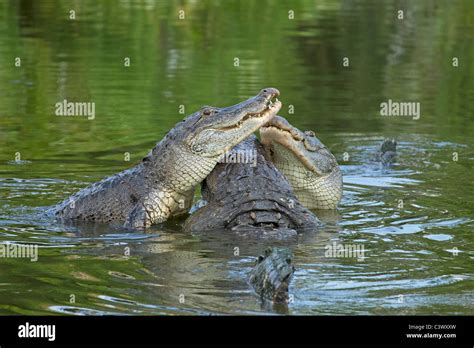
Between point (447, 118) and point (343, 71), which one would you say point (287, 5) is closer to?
point (343, 71)

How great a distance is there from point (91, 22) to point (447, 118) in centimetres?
1269

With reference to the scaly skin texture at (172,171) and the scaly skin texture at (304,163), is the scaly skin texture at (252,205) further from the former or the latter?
the scaly skin texture at (304,163)

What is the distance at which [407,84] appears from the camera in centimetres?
2039

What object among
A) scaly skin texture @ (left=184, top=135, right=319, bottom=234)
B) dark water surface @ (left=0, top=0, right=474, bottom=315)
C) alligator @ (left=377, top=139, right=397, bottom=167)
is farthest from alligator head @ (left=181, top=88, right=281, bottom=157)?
alligator @ (left=377, top=139, right=397, bottom=167)

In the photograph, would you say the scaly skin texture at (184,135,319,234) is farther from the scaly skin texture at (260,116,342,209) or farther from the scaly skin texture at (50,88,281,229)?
the scaly skin texture at (260,116,342,209)

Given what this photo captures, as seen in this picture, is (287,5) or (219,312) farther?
(287,5)

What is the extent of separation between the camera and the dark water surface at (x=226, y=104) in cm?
791

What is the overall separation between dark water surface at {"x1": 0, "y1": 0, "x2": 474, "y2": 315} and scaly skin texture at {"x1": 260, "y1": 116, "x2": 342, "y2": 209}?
1.00 ft

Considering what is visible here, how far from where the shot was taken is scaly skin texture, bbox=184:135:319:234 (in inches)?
385

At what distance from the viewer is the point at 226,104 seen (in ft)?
57.4

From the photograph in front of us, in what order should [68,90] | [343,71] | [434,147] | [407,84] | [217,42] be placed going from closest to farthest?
[434,147] → [68,90] → [407,84] → [343,71] → [217,42]

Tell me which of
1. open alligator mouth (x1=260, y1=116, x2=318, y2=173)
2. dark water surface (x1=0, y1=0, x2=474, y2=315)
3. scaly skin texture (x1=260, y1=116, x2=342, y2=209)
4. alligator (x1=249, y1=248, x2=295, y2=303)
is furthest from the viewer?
scaly skin texture (x1=260, y1=116, x2=342, y2=209)

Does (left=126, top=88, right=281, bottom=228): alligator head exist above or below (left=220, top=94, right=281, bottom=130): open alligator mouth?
below
